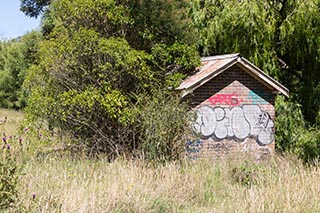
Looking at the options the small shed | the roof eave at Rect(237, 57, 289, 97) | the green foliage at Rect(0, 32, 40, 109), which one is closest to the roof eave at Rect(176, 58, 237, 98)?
the small shed

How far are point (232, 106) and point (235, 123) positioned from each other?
60 cm

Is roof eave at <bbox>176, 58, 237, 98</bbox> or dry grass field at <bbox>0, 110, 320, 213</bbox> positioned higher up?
roof eave at <bbox>176, 58, 237, 98</bbox>

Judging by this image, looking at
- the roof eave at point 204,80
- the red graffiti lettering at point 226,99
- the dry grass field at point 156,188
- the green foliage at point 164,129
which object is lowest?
the dry grass field at point 156,188

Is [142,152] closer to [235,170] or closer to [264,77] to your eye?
[235,170]

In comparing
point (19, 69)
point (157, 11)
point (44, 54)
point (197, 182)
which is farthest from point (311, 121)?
point (19, 69)

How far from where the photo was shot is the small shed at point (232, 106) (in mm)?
14797

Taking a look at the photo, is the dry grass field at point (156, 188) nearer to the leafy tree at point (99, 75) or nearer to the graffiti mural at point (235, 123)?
the leafy tree at point (99, 75)

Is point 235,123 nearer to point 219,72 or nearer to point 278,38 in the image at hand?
point 219,72

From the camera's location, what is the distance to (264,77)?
15305mm

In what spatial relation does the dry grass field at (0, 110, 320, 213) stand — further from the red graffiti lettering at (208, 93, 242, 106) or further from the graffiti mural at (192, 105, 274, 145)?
the red graffiti lettering at (208, 93, 242, 106)

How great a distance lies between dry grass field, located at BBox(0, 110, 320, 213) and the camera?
7.94 metres

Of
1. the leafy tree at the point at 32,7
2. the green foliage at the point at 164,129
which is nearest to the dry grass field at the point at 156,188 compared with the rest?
the green foliage at the point at 164,129

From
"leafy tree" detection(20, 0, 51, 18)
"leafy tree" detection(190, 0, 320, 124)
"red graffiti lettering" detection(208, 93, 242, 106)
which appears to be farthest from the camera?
"leafy tree" detection(20, 0, 51, 18)

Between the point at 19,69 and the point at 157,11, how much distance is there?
95.0 ft
